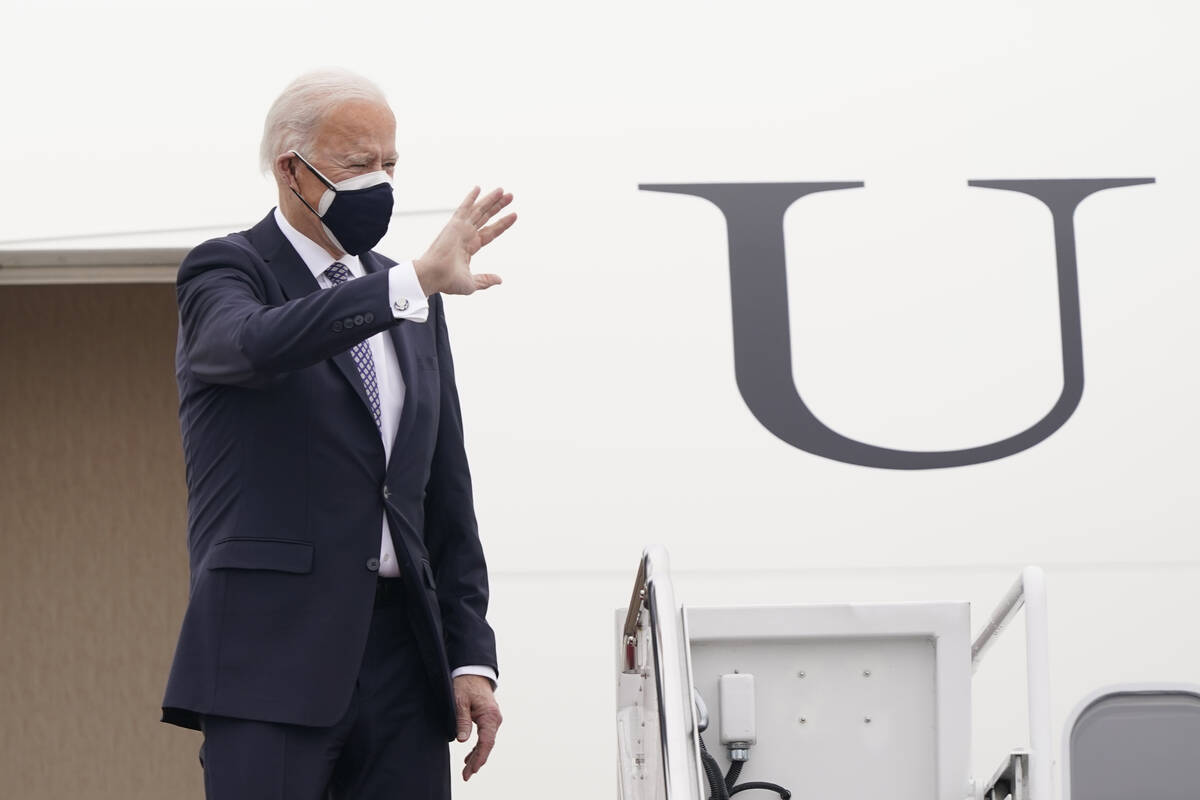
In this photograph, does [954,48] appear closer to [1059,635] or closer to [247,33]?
[1059,635]

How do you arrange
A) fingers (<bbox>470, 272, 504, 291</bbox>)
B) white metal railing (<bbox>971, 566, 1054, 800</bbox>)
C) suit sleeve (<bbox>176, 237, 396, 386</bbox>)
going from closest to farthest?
suit sleeve (<bbox>176, 237, 396, 386</bbox>)
fingers (<bbox>470, 272, 504, 291</bbox>)
white metal railing (<bbox>971, 566, 1054, 800</bbox>)

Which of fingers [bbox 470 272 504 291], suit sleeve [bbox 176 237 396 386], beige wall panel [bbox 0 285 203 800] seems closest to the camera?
suit sleeve [bbox 176 237 396 386]

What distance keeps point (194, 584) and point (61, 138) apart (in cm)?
153

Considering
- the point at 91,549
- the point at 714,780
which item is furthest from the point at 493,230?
the point at 91,549

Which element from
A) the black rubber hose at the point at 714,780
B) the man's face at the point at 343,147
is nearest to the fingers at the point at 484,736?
the black rubber hose at the point at 714,780

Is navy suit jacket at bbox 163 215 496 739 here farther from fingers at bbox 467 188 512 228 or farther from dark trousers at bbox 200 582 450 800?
fingers at bbox 467 188 512 228

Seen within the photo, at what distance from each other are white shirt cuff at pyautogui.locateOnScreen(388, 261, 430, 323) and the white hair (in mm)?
261

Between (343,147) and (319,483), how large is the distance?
1.31 ft

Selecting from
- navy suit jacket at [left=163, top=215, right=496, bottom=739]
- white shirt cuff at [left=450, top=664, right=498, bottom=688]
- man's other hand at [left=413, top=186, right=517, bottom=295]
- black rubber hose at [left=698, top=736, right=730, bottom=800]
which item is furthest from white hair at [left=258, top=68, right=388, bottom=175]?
black rubber hose at [left=698, top=736, right=730, bottom=800]

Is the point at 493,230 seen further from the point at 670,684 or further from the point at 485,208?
the point at 670,684

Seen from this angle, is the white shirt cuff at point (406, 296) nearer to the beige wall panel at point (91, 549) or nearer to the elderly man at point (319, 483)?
the elderly man at point (319, 483)

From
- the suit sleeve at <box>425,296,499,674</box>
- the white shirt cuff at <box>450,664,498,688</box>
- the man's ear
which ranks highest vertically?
the man's ear

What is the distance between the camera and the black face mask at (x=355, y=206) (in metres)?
1.69

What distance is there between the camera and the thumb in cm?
174
